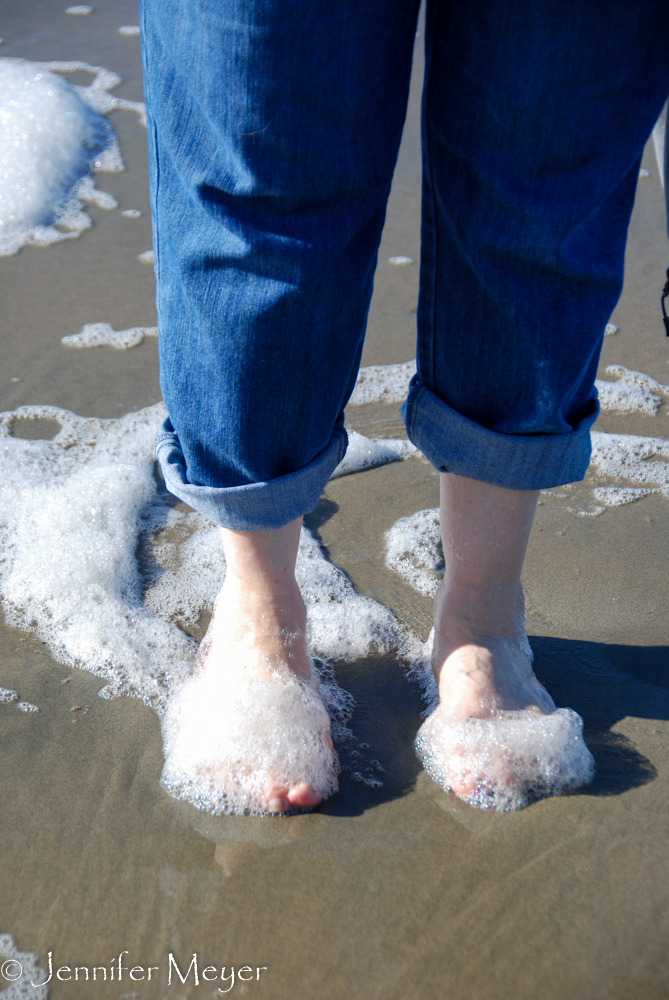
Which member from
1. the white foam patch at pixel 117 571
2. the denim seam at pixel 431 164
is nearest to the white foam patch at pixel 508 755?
the white foam patch at pixel 117 571

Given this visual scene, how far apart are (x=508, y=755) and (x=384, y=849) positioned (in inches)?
8.6

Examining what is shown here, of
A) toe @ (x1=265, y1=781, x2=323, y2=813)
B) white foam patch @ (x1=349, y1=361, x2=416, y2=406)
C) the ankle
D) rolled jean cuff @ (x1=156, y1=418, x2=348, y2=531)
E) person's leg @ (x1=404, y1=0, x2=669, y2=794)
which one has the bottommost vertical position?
toe @ (x1=265, y1=781, x2=323, y2=813)

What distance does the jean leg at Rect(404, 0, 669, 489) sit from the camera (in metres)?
0.82

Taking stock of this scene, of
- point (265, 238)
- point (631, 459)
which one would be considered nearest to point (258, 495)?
point (265, 238)

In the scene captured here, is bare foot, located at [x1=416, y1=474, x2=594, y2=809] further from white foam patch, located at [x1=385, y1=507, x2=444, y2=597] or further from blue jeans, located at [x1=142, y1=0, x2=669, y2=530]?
white foam patch, located at [x1=385, y1=507, x2=444, y2=597]

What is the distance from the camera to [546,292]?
933 mm

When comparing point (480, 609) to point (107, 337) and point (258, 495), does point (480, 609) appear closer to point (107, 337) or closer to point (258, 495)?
point (258, 495)

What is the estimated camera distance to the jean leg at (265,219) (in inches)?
31.4

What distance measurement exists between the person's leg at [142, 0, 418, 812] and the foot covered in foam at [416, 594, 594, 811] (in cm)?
18

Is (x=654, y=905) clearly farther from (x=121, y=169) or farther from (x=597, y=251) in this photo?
(x=121, y=169)

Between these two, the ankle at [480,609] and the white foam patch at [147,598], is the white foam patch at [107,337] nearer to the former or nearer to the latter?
the white foam patch at [147,598]

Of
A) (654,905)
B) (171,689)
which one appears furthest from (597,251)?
(171,689)

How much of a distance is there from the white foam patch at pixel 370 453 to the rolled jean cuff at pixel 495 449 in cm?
70
